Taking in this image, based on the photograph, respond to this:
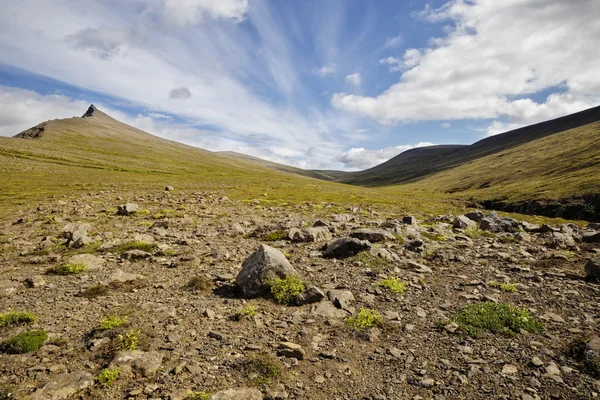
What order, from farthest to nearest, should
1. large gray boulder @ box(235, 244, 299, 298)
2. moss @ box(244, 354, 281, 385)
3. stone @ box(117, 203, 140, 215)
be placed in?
stone @ box(117, 203, 140, 215) < large gray boulder @ box(235, 244, 299, 298) < moss @ box(244, 354, 281, 385)

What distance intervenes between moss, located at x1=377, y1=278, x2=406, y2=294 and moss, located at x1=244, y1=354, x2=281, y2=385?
6633 millimetres

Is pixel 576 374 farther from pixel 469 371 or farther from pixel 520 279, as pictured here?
pixel 520 279

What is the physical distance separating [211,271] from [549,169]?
152002mm

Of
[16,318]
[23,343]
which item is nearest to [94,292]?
[16,318]

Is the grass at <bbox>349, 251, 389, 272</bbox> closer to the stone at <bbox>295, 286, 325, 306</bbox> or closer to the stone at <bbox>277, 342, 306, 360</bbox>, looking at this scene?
the stone at <bbox>295, 286, 325, 306</bbox>

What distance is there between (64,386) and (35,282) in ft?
26.2

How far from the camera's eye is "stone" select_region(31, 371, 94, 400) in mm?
7145

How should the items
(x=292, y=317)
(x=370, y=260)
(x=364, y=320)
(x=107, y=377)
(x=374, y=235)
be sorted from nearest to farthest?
1. (x=107, y=377)
2. (x=364, y=320)
3. (x=292, y=317)
4. (x=370, y=260)
5. (x=374, y=235)

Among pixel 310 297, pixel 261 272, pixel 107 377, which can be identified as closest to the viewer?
pixel 107 377

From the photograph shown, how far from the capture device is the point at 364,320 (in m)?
Answer: 10.9

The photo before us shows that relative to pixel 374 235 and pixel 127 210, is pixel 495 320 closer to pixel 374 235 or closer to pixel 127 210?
pixel 374 235

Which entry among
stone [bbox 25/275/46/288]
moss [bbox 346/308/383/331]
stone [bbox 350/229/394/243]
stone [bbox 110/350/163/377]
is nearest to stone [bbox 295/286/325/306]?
moss [bbox 346/308/383/331]

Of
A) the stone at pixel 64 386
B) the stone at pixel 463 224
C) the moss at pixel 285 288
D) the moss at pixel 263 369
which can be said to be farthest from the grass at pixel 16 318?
the stone at pixel 463 224

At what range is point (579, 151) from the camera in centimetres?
13712
